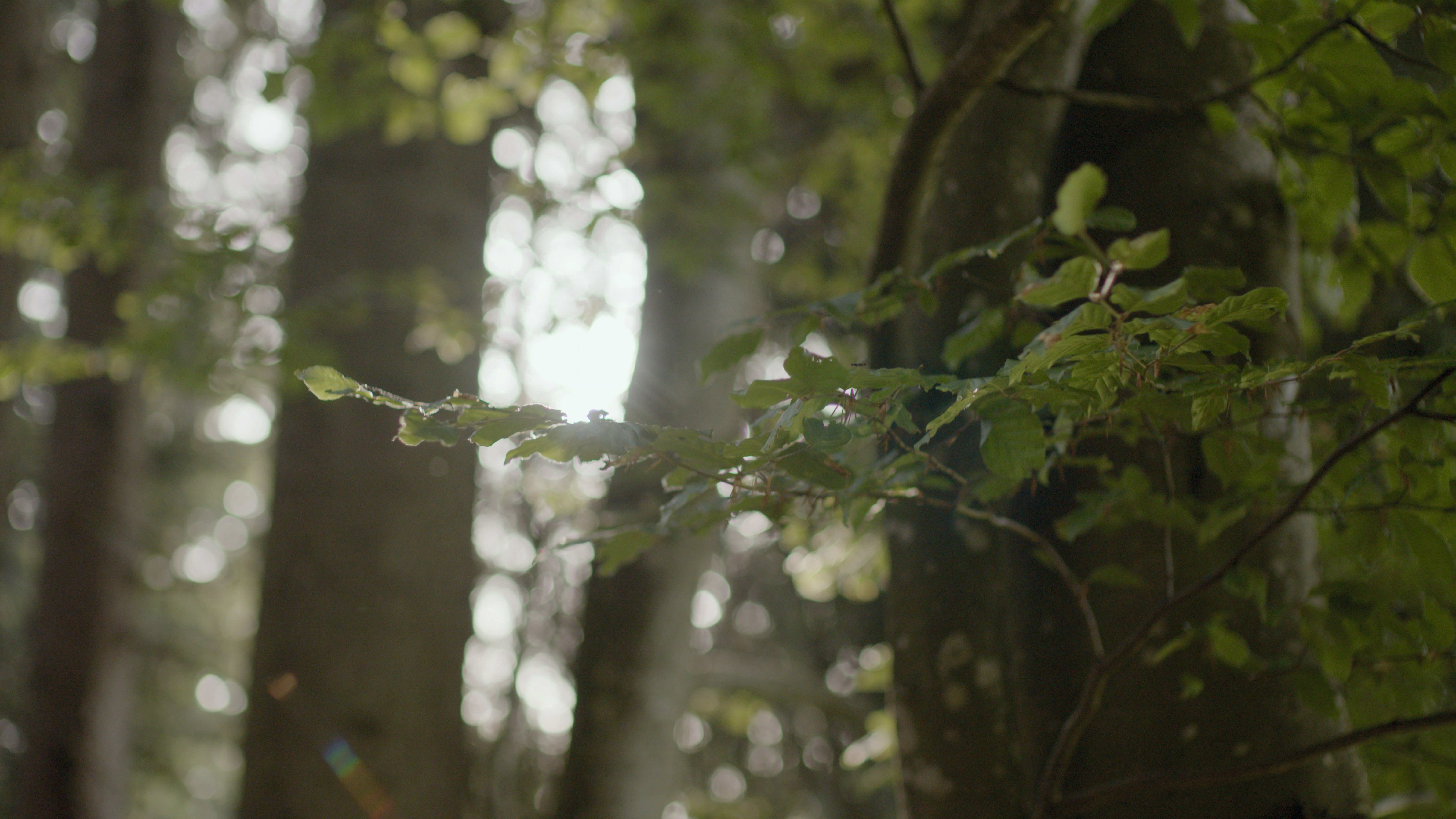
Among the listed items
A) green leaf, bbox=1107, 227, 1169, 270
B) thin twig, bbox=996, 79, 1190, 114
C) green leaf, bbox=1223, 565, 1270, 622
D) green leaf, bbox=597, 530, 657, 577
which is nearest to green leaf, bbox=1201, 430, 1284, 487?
green leaf, bbox=1223, 565, 1270, 622

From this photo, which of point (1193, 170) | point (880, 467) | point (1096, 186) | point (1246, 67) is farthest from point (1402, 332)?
point (1246, 67)

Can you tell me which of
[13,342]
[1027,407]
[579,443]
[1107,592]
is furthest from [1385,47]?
[13,342]

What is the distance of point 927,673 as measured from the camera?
1290 mm

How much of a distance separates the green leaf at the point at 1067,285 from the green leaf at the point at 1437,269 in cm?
46

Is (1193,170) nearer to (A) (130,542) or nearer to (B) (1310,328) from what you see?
(B) (1310,328)

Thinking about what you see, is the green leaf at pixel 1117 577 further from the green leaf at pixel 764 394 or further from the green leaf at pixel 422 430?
the green leaf at pixel 422 430

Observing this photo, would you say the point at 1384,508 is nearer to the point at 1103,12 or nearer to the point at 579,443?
the point at 1103,12

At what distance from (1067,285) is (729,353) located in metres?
0.46

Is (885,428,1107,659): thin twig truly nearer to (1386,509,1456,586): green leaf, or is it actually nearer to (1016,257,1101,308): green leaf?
(1016,257,1101,308): green leaf

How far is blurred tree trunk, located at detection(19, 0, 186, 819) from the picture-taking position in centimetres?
392

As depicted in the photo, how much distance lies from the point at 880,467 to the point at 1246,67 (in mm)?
1123

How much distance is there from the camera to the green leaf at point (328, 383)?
2.17 feet

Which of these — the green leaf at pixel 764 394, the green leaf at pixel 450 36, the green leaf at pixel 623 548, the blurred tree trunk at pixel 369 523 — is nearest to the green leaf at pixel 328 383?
the green leaf at pixel 764 394

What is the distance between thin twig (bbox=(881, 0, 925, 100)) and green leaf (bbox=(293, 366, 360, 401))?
93cm
